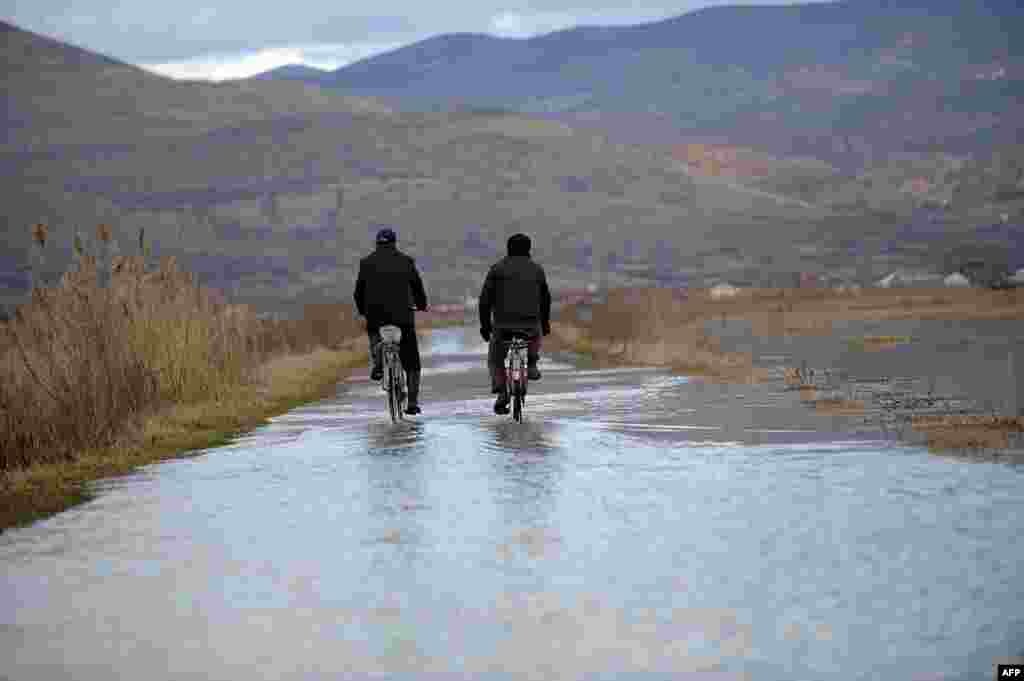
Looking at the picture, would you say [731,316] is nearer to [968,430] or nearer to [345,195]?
[968,430]

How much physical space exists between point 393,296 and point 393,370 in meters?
0.86

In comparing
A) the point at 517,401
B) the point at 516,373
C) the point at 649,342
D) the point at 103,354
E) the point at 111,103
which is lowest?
the point at 649,342

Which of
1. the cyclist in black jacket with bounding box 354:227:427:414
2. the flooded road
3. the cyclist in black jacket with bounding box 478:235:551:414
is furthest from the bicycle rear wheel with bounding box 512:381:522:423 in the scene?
the flooded road

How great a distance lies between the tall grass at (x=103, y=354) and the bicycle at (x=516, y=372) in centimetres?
402

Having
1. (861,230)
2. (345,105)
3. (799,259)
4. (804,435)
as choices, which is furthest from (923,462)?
(345,105)

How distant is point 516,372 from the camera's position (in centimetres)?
2220

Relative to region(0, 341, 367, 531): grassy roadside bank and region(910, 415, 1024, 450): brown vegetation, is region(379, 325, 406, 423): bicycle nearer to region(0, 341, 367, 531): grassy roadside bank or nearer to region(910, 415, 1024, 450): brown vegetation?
region(0, 341, 367, 531): grassy roadside bank

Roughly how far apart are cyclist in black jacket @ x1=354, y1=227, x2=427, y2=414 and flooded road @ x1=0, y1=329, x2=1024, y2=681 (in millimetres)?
3938

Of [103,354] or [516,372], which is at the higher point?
[103,354]

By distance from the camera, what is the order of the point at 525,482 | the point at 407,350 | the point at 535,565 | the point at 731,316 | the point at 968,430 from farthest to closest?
the point at 731,316 < the point at 407,350 < the point at 968,430 < the point at 525,482 < the point at 535,565

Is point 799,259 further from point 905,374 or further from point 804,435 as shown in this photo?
point 804,435

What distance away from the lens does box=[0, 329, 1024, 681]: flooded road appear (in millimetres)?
9266

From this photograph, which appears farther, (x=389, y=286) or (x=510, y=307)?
(x=389, y=286)

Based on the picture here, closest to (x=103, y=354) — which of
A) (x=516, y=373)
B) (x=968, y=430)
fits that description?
(x=516, y=373)
